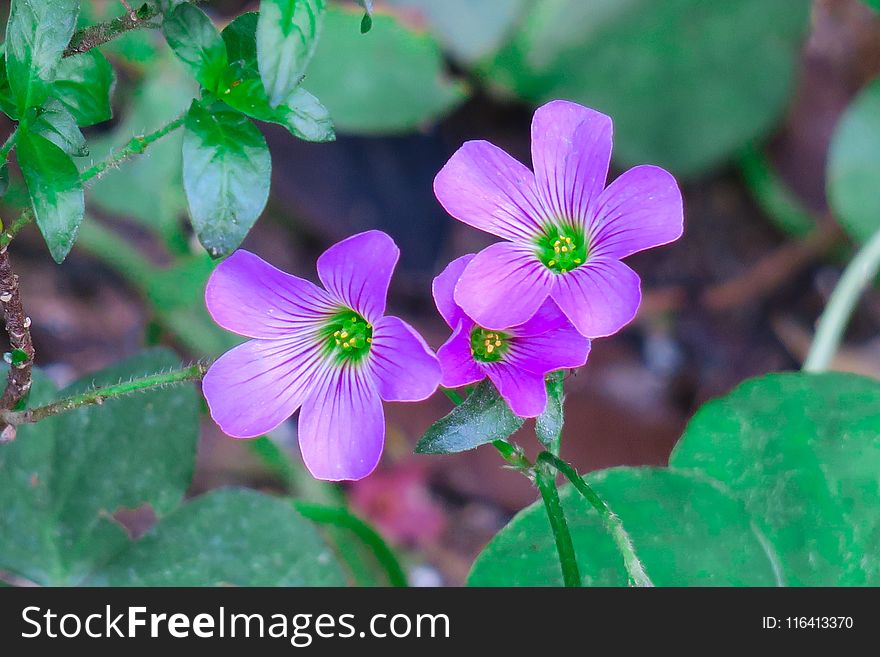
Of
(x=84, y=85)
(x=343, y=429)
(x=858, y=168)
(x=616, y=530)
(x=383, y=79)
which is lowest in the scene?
(x=616, y=530)

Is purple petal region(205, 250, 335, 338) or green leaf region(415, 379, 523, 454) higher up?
purple petal region(205, 250, 335, 338)

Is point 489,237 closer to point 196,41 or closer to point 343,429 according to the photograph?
point 343,429

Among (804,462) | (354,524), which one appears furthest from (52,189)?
(804,462)

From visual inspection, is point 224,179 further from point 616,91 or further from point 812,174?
point 812,174

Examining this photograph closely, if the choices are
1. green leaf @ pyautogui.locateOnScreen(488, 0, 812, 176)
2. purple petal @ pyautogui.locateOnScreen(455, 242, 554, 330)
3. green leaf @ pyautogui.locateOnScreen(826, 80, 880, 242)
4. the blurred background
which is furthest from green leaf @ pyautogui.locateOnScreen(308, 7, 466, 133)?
purple petal @ pyautogui.locateOnScreen(455, 242, 554, 330)

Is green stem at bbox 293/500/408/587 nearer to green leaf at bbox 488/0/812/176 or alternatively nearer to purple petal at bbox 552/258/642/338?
purple petal at bbox 552/258/642/338

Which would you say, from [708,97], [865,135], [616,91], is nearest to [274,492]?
[616,91]
